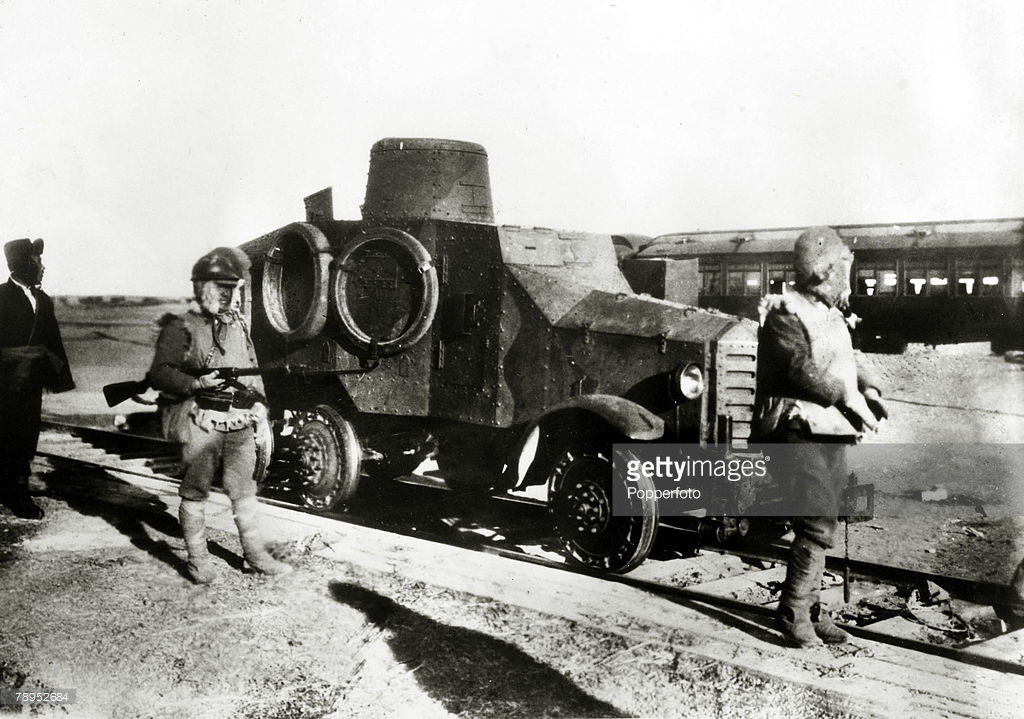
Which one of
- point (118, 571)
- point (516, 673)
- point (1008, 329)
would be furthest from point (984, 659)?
point (1008, 329)

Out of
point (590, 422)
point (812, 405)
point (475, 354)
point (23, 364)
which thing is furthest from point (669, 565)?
point (23, 364)

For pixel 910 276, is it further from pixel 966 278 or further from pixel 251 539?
pixel 251 539

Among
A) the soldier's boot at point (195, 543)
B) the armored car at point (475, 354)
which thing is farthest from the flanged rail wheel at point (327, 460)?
the soldier's boot at point (195, 543)

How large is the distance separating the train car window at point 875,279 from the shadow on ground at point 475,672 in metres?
11.2

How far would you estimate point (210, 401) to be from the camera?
16.8ft

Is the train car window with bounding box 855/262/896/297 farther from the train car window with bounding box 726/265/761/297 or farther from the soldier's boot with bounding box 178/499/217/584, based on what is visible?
the soldier's boot with bounding box 178/499/217/584

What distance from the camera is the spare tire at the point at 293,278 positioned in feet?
23.4

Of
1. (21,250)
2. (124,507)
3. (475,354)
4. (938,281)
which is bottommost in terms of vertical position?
(124,507)

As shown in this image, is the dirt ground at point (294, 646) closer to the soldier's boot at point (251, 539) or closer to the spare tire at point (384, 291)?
the soldier's boot at point (251, 539)

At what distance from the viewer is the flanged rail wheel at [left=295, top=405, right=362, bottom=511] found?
712cm

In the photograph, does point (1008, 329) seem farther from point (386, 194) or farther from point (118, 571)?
point (118, 571)

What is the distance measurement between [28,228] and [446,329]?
2719mm

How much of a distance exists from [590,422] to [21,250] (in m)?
3.54

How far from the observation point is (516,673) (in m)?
4.18
